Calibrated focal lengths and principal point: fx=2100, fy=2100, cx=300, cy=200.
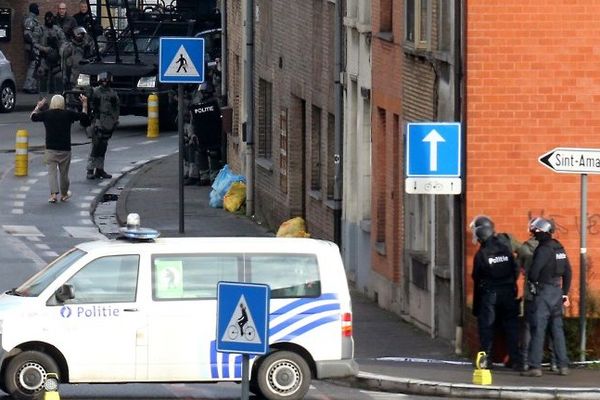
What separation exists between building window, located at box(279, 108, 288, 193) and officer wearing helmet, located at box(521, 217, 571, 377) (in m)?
13.0

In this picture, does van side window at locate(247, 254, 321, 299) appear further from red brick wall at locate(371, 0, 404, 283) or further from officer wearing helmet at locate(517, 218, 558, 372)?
→ red brick wall at locate(371, 0, 404, 283)

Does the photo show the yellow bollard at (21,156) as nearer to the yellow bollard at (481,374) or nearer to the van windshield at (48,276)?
the van windshield at (48,276)

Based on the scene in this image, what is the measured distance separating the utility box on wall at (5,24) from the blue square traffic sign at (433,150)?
124 feet

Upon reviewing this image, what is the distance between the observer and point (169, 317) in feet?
59.3

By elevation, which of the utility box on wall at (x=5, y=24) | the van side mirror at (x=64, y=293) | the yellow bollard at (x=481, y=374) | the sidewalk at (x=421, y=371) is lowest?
the sidewalk at (x=421, y=371)

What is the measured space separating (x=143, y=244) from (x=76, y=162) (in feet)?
75.4

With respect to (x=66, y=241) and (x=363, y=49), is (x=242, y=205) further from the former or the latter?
(x=363, y=49)

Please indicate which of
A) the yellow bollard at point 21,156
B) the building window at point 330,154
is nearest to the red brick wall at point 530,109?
the building window at point 330,154

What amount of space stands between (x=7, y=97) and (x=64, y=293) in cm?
3388

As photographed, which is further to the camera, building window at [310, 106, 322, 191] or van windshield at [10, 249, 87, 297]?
building window at [310, 106, 322, 191]

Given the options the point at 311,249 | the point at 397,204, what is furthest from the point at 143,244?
the point at 397,204

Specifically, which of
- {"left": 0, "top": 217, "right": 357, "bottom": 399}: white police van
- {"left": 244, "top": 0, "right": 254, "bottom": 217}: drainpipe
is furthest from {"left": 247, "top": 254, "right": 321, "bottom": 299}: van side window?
{"left": 244, "top": 0, "right": 254, "bottom": 217}: drainpipe

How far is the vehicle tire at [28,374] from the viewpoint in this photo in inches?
708

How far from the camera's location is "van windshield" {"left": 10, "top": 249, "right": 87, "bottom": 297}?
1825cm
